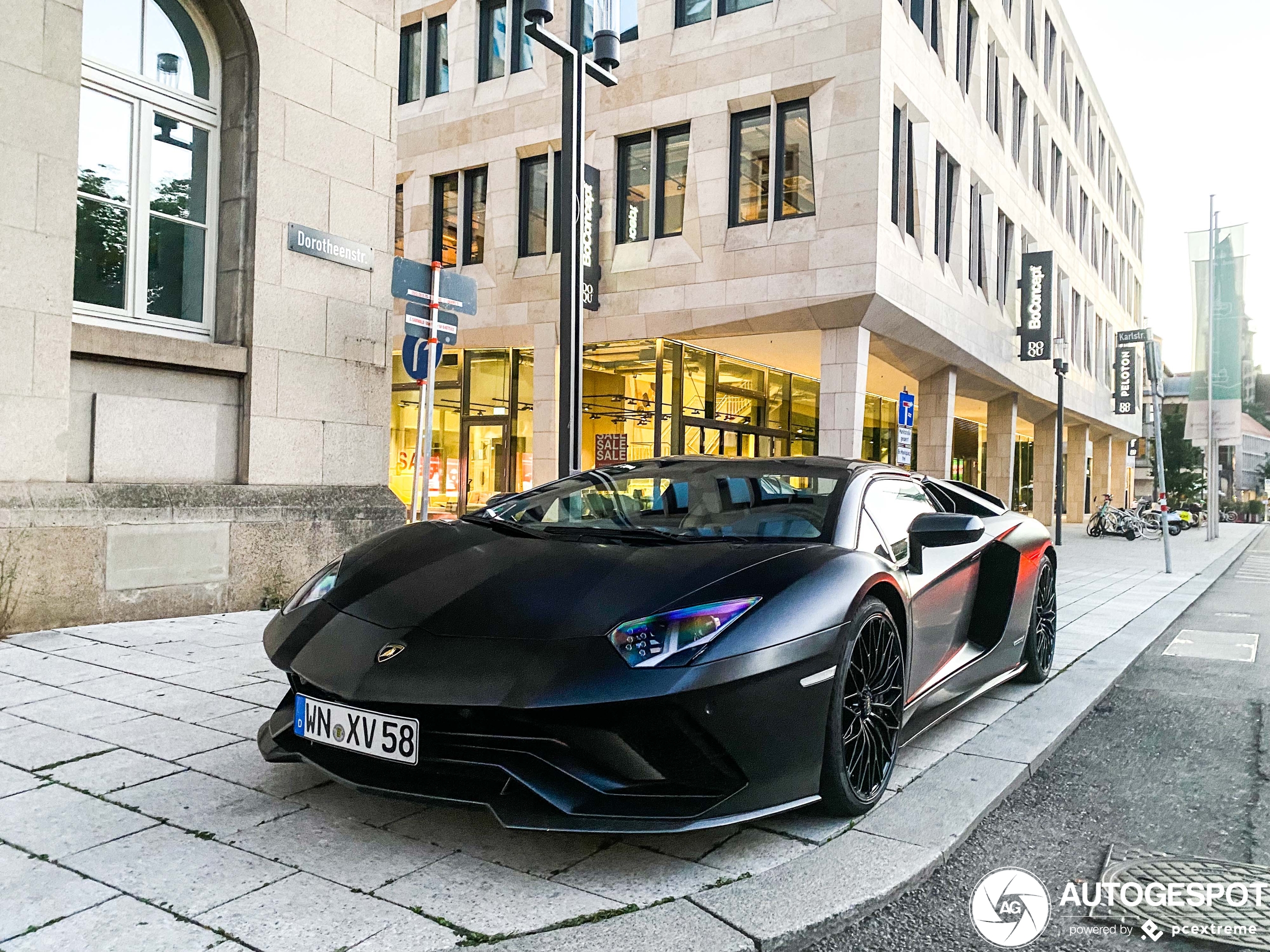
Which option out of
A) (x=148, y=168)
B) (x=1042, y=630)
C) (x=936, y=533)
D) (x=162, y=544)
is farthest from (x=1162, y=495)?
(x=148, y=168)

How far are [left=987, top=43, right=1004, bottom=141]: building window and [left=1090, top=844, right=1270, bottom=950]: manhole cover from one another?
2292 centimetres

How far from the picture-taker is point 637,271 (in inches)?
704

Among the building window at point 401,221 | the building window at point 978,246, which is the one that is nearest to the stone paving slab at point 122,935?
the building window at point 401,221

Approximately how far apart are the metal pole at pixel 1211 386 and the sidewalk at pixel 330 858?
99.4 ft

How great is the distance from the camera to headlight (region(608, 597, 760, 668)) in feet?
8.64

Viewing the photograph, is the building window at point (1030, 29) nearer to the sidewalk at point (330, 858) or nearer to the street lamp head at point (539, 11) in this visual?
the street lamp head at point (539, 11)

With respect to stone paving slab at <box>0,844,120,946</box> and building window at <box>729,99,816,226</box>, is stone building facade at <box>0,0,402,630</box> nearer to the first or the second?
stone paving slab at <box>0,844,120,946</box>

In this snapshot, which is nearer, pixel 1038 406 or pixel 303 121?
pixel 303 121

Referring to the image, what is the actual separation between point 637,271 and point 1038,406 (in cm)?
1844

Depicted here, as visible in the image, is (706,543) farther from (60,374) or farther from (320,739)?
(60,374)

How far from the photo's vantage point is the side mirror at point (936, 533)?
3.82m

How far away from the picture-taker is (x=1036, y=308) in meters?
24.5

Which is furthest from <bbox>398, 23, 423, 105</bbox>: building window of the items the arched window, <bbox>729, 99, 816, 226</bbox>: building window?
the arched window

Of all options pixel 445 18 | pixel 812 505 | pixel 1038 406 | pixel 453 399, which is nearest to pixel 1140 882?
pixel 812 505
